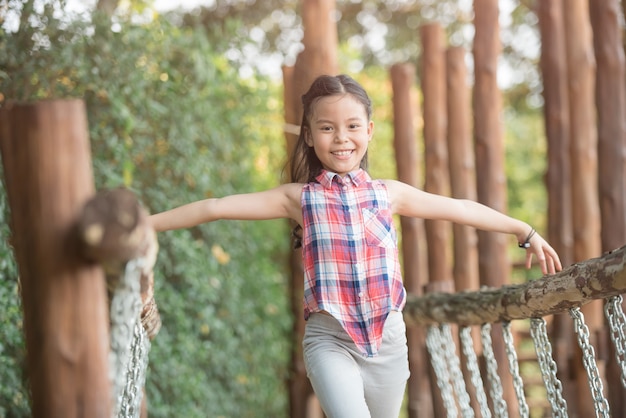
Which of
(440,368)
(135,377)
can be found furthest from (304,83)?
(135,377)

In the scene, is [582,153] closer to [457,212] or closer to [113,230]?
[457,212]

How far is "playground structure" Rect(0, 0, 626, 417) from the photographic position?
164cm

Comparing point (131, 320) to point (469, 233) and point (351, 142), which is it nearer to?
point (351, 142)

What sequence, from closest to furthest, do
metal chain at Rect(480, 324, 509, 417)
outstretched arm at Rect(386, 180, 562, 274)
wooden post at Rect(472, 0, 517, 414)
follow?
outstretched arm at Rect(386, 180, 562, 274) → metal chain at Rect(480, 324, 509, 417) → wooden post at Rect(472, 0, 517, 414)

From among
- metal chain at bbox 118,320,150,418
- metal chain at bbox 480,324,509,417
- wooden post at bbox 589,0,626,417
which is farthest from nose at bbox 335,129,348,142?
wooden post at bbox 589,0,626,417

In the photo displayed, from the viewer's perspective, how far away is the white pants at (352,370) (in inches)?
97.4

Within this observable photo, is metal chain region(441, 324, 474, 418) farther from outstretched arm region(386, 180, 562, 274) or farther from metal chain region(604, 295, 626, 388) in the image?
metal chain region(604, 295, 626, 388)

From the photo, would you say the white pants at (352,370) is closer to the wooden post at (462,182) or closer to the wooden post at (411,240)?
the wooden post at (411,240)

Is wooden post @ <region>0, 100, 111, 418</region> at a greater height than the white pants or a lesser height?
greater

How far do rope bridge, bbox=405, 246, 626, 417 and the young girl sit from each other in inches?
7.8

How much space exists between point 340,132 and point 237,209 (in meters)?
0.40

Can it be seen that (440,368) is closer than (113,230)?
No

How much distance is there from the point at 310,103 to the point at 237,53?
2.97 meters

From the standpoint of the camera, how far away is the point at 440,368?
12.2 ft
